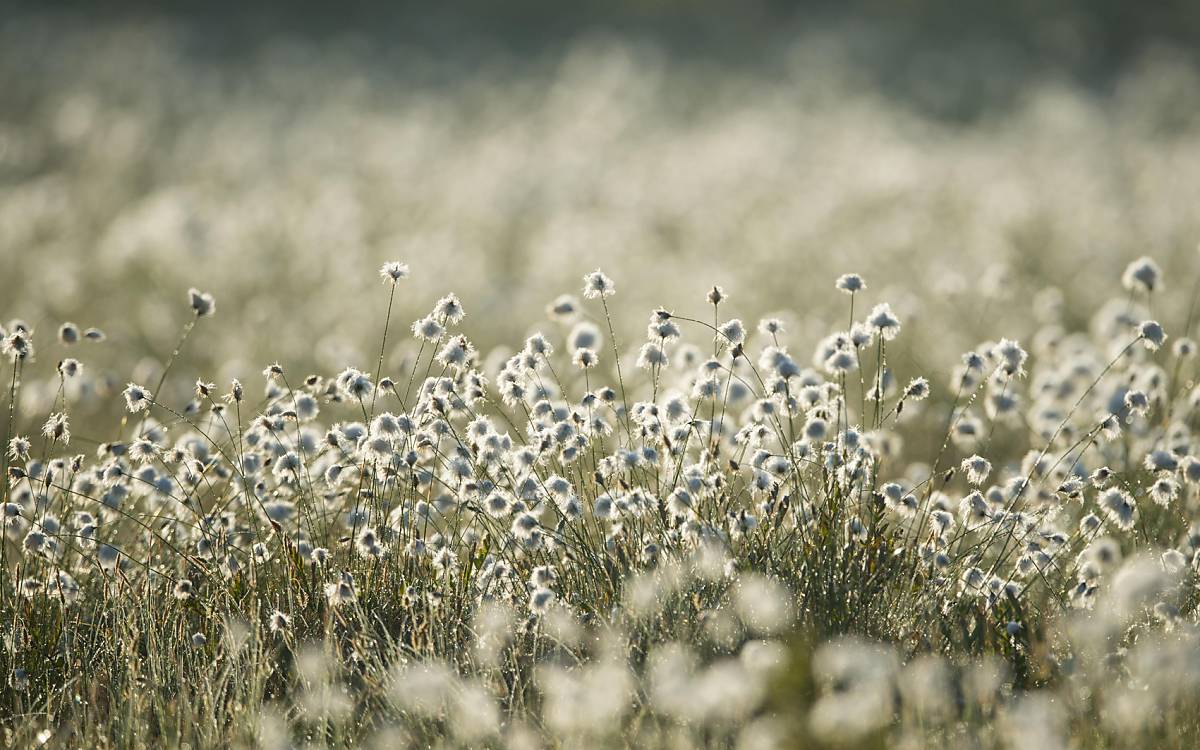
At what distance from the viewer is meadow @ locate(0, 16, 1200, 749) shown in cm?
285

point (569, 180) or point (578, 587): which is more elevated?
point (569, 180)

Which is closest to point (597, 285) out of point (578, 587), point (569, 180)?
point (578, 587)

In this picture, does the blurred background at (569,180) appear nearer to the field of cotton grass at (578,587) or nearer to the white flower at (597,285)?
the field of cotton grass at (578,587)

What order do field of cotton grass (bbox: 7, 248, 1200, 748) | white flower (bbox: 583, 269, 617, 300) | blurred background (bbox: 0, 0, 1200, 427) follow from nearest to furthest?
1. field of cotton grass (bbox: 7, 248, 1200, 748)
2. white flower (bbox: 583, 269, 617, 300)
3. blurred background (bbox: 0, 0, 1200, 427)

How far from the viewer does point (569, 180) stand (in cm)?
1295

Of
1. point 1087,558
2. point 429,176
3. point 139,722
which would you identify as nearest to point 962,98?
point 429,176

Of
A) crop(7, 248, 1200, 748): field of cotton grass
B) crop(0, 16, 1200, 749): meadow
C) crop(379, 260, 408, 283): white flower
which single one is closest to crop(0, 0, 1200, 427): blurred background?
crop(0, 16, 1200, 749): meadow

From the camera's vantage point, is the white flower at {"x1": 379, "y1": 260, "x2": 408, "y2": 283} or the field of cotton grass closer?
the field of cotton grass

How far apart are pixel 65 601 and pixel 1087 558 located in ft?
10.8

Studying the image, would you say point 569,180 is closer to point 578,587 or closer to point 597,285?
point 597,285

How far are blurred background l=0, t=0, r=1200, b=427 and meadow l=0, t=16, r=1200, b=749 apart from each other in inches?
3.6

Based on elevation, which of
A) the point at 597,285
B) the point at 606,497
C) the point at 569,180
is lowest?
the point at 606,497

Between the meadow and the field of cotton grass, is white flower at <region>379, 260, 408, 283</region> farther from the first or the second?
the meadow

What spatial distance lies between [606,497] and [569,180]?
10.0m
